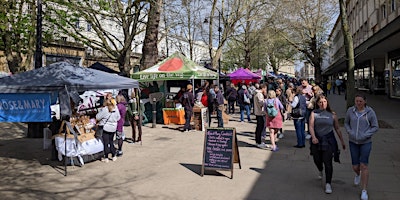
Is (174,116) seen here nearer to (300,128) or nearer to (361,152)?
(300,128)

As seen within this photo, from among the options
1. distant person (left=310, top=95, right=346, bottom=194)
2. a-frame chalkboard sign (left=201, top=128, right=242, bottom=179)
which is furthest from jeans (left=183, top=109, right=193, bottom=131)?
distant person (left=310, top=95, right=346, bottom=194)

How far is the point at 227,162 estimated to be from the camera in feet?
21.9

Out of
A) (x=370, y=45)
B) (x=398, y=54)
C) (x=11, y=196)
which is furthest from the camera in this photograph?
(x=398, y=54)

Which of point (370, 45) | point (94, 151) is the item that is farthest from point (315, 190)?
point (370, 45)

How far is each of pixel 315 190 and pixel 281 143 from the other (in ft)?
14.0

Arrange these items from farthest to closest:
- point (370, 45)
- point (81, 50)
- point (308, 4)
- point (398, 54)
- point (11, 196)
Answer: point (81, 50) → point (308, 4) → point (398, 54) → point (370, 45) → point (11, 196)

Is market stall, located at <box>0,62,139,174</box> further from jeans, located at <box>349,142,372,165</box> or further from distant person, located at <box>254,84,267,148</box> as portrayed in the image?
jeans, located at <box>349,142,372,165</box>

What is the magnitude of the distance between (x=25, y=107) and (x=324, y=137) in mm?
6107

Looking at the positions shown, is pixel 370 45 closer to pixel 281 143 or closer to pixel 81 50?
pixel 281 143

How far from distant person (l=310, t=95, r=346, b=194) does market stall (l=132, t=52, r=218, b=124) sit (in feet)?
26.9

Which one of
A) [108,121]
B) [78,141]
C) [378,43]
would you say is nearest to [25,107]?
[78,141]

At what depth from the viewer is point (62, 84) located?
23.7ft

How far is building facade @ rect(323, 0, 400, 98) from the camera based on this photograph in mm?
17562

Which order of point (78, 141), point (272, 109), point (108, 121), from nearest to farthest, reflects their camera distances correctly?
point (78, 141)
point (108, 121)
point (272, 109)
